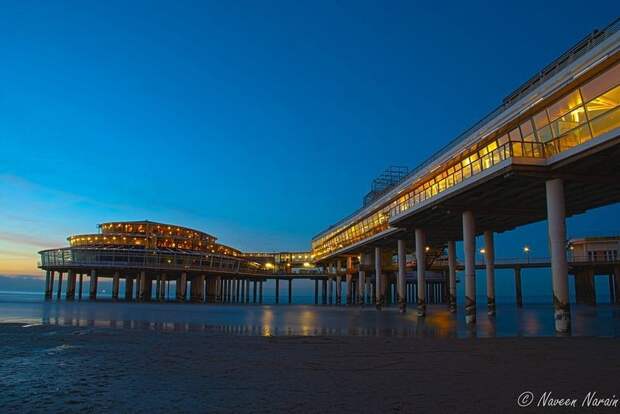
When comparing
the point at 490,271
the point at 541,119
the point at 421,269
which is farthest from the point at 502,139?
the point at 490,271

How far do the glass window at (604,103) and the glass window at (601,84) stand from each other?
0.63ft

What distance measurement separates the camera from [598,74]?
19.9 m

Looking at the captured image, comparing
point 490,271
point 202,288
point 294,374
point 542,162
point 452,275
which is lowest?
point 294,374

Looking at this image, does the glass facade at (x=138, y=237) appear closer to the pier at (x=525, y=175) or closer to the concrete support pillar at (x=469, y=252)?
the pier at (x=525, y=175)

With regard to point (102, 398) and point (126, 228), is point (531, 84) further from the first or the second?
point (126, 228)

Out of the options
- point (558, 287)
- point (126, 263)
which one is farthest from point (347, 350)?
point (126, 263)

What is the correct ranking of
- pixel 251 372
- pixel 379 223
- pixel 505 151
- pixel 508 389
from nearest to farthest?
pixel 508 389, pixel 251 372, pixel 505 151, pixel 379 223

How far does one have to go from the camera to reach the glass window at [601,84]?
1923 centimetres

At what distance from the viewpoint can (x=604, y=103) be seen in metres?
20.1

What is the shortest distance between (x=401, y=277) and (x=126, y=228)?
236ft

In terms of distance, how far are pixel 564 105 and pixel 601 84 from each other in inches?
92.3

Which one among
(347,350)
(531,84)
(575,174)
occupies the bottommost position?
(347,350)

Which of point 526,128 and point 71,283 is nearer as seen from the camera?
point 526,128

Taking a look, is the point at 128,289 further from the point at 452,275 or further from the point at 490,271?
the point at 490,271
